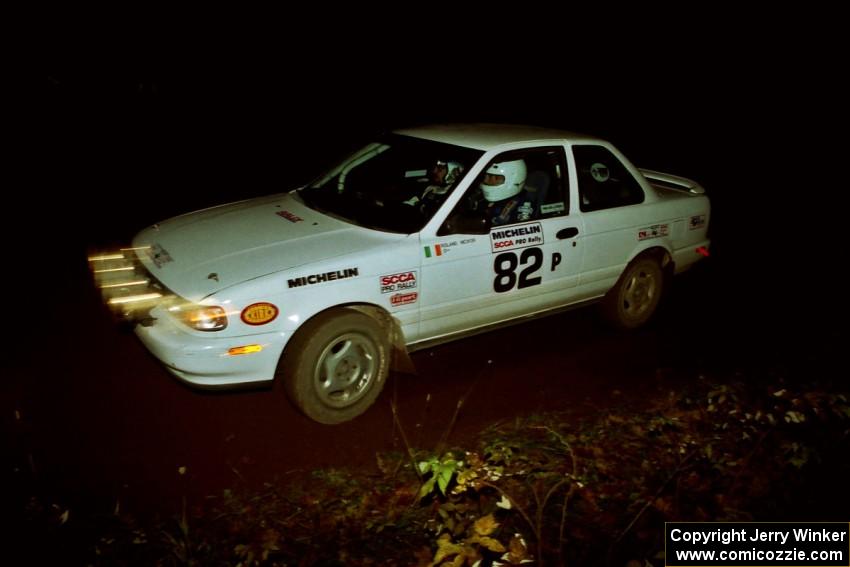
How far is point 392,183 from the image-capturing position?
4.49 meters

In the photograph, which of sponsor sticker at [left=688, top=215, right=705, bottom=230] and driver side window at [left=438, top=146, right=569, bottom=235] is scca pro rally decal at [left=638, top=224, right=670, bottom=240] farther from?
driver side window at [left=438, top=146, right=569, bottom=235]

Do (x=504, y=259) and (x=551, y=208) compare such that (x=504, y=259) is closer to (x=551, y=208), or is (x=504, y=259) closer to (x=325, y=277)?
(x=551, y=208)

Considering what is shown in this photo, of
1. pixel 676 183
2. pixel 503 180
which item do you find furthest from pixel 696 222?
pixel 503 180

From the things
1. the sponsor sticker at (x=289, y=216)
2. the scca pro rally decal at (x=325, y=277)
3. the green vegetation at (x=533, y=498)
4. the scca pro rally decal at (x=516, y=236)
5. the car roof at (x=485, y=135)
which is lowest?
the green vegetation at (x=533, y=498)

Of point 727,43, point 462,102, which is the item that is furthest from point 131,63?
point 727,43

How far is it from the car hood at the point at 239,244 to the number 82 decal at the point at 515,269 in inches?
30.1

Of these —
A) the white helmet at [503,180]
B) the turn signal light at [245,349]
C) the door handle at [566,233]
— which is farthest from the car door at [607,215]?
the turn signal light at [245,349]

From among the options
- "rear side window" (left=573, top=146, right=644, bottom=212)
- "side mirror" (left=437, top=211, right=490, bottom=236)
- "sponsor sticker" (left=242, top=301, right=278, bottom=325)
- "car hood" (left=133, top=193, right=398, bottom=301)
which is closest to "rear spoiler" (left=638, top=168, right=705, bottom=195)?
"rear side window" (left=573, top=146, right=644, bottom=212)

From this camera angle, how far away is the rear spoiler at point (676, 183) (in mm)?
5535

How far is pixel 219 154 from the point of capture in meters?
12.1

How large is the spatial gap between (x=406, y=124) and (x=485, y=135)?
44.0 feet

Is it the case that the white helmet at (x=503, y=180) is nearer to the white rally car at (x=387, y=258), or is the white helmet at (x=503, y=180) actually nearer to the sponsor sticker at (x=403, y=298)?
the white rally car at (x=387, y=258)

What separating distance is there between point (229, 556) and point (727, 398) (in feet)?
10.2

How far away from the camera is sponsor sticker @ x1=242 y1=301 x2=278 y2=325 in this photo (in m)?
3.31
